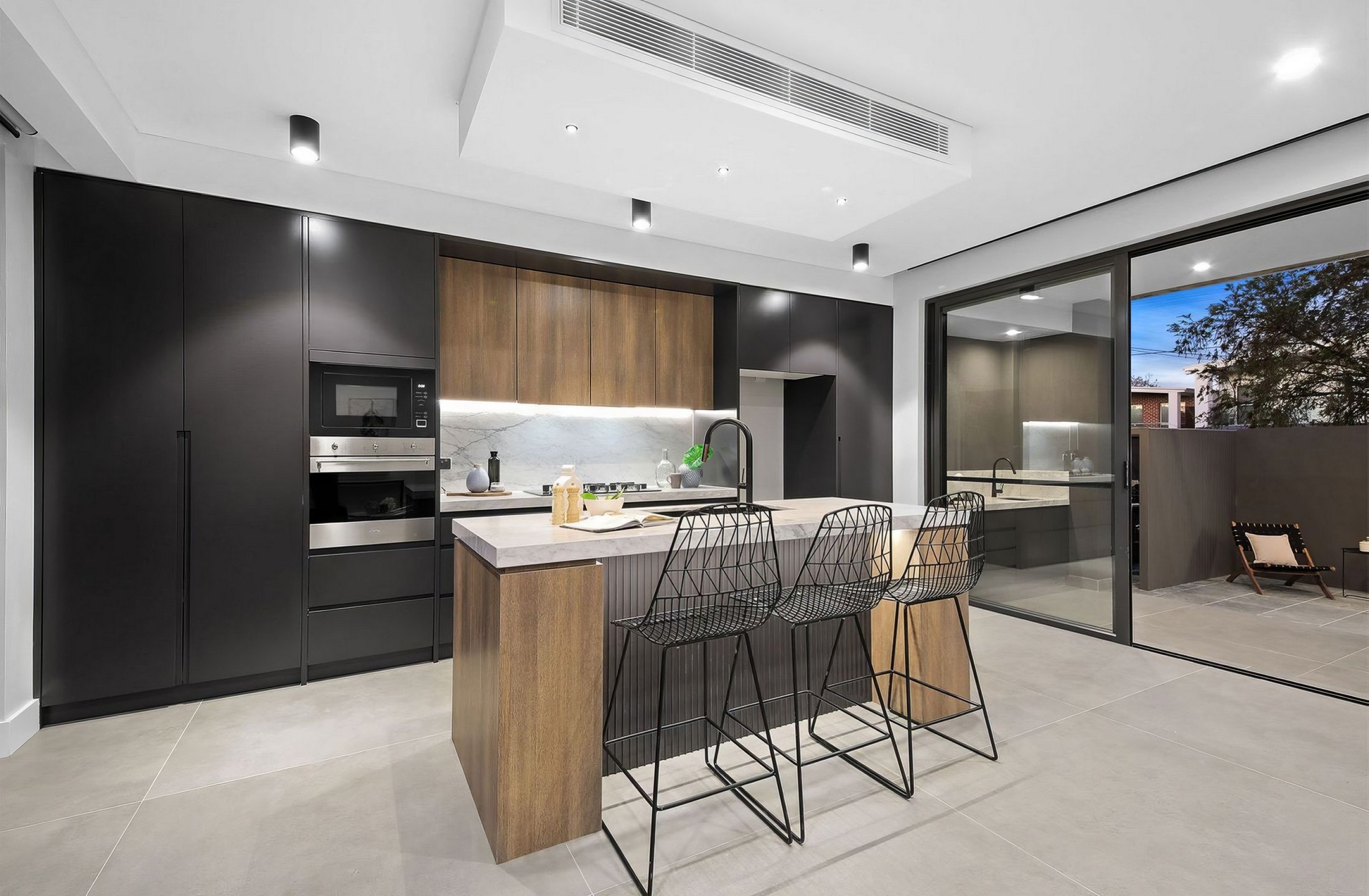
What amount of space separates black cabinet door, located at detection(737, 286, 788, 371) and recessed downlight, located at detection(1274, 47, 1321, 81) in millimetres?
2963

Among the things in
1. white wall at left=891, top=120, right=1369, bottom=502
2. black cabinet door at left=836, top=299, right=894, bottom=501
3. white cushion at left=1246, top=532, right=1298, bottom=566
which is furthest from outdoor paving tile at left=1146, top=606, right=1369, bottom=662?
black cabinet door at left=836, top=299, right=894, bottom=501

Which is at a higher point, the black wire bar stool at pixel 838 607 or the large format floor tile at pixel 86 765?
the black wire bar stool at pixel 838 607

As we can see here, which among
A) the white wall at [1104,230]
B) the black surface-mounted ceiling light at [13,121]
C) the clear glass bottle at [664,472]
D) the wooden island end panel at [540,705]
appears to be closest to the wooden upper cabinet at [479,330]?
the clear glass bottle at [664,472]

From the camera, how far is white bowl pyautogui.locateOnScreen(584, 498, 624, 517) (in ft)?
8.03

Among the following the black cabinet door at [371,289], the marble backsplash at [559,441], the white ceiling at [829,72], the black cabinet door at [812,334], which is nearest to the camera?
the white ceiling at [829,72]

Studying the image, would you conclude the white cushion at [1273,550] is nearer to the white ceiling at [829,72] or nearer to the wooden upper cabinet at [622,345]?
the white ceiling at [829,72]

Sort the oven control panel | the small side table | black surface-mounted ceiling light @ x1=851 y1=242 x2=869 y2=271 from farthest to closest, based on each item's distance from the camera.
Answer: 1. black surface-mounted ceiling light @ x1=851 y1=242 x2=869 y2=271
2. the small side table
3. the oven control panel

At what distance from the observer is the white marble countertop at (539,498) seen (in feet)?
11.9

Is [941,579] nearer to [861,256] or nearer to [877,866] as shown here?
[877,866]

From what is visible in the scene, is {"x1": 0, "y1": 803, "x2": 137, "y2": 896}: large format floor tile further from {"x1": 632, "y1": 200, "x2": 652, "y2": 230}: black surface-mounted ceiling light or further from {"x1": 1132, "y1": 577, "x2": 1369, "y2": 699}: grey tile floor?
{"x1": 1132, "y1": 577, "x2": 1369, "y2": 699}: grey tile floor

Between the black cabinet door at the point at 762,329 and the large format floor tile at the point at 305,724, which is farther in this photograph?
the black cabinet door at the point at 762,329

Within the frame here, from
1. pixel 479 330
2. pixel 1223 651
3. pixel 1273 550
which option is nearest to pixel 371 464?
pixel 479 330

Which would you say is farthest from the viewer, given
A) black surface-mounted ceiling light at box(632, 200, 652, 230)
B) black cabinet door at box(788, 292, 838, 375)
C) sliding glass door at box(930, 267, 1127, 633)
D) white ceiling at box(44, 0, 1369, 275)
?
black cabinet door at box(788, 292, 838, 375)

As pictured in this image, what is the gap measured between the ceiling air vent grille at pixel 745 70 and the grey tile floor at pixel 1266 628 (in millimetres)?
3486
